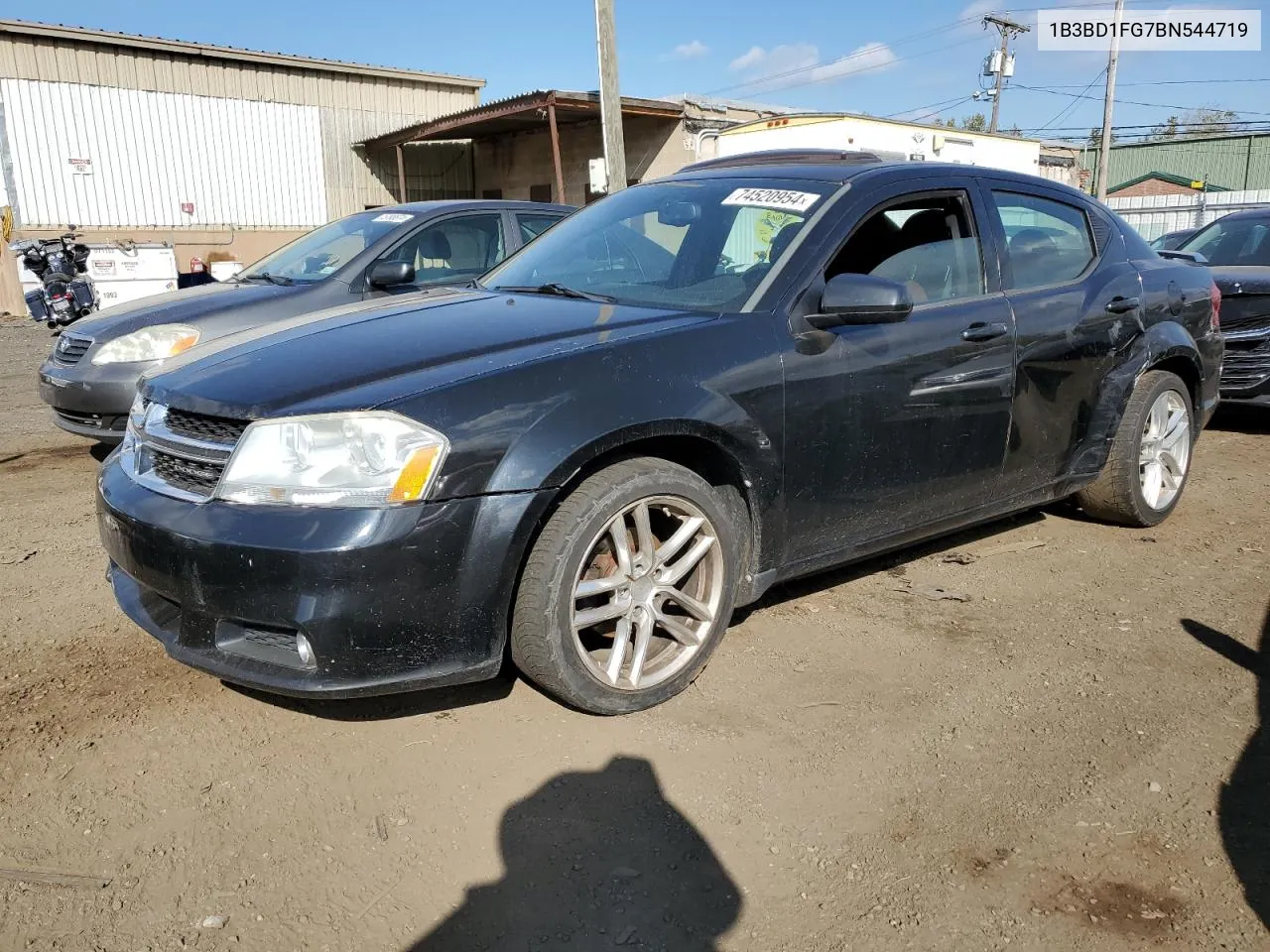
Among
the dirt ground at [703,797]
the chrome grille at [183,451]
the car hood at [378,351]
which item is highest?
the car hood at [378,351]

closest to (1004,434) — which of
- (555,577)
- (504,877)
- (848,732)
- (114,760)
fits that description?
(848,732)

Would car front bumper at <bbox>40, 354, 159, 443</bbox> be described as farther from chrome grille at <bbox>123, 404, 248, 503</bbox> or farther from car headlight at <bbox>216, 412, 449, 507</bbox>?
car headlight at <bbox>216, 412, 449, 507</bbox>

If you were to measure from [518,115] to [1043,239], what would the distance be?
55.1ft

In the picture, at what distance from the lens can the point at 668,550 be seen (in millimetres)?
3092

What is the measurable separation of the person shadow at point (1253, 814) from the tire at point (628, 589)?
1459mm

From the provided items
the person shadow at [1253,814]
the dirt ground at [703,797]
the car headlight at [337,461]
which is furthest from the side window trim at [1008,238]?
the car headlight at [337,461]

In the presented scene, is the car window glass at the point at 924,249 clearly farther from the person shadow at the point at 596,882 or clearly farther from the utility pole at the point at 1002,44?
the utility pole at the point at 1002,44

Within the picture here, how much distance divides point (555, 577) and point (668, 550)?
1.47 ft

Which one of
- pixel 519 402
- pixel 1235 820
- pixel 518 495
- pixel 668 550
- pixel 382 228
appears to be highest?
pixel 382 228

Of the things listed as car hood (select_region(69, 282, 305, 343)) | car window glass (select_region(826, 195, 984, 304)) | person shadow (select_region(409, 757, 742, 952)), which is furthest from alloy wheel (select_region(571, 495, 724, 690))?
car hood (select_region(69, 282, 305, 343))

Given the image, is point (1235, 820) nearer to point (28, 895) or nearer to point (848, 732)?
point (848, 732)

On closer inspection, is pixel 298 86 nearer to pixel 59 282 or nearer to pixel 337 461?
pixel 59 282

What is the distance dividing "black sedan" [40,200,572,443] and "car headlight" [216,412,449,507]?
3216 mm

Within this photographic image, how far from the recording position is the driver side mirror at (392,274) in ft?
18.6
